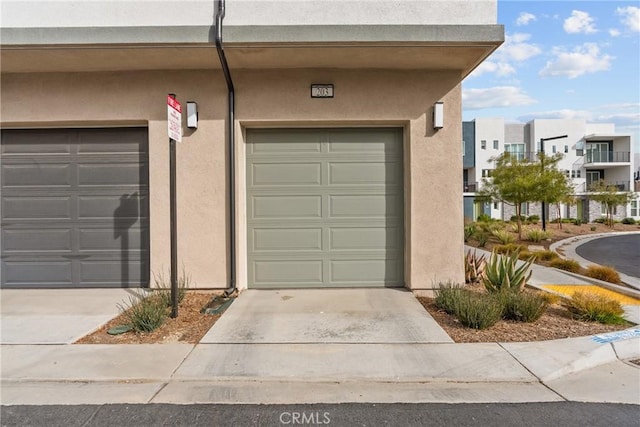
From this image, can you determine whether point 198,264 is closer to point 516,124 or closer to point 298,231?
point 298,231

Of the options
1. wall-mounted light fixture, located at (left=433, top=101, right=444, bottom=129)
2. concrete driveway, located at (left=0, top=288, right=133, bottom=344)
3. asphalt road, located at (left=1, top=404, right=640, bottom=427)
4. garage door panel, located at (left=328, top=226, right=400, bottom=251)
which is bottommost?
asphalt road, located at (left=1, top=404, right=640, bottom=427)

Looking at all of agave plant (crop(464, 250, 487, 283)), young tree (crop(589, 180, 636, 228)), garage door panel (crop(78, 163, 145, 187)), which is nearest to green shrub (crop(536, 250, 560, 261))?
agave plant (crop(464, 250, 487, 283))

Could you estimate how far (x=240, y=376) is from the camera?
379cm

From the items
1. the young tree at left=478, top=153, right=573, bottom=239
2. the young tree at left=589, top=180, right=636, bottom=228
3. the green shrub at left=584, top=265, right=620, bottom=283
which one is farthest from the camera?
the young tree at left=589, top=180, right=636, bottom=228

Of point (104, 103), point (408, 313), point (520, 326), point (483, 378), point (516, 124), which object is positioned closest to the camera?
point (483, 378)

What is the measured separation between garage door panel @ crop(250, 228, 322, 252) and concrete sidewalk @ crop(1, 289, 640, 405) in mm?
2155

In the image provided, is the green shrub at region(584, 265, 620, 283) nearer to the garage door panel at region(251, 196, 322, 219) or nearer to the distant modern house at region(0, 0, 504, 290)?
the distant modern house at region(0, 0, 504, 290)

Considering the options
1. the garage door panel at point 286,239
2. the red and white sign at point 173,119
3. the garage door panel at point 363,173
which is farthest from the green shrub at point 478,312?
the red and white sign at point 173,119

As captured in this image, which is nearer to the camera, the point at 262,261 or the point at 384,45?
the point at 384,45

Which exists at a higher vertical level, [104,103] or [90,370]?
[104,103]

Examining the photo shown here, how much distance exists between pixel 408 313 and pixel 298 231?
8.10 ft

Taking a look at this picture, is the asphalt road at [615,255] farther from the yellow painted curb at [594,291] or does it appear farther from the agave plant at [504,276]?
the agave plant at [504,276]

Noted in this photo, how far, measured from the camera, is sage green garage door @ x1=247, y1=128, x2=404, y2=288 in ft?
23.1

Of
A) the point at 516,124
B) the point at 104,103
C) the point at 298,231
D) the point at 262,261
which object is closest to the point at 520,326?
the point at 298,231
